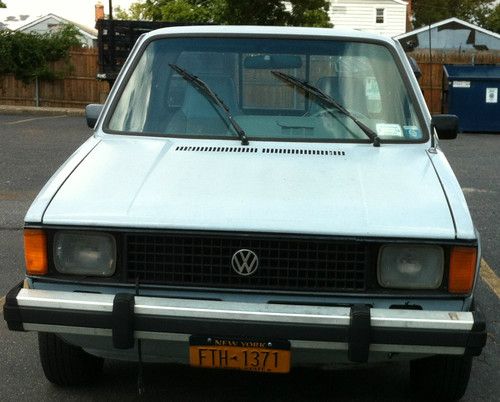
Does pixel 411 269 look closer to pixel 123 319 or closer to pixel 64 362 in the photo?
pixel 123 319

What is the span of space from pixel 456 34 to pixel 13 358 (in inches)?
1676

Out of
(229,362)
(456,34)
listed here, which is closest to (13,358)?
(229,362)

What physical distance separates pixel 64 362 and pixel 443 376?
172 centimetres

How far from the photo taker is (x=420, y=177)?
4.09 m

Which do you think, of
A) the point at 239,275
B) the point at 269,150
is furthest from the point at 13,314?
the point at 269,150

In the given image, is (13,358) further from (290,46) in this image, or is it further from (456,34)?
(456,34)

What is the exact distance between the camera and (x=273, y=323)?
3.47 meters

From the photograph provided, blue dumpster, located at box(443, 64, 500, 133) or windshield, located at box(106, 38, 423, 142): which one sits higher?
windshield, located at box(106, 38, 423, 142)

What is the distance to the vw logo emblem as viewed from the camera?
11.8ft

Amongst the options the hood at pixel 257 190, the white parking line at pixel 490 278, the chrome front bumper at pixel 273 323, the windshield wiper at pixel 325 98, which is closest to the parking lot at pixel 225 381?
the white parking line at pixel 490 278

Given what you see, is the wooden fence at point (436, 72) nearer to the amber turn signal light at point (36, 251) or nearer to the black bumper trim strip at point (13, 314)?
the amber turn signal light at point (36, 251)

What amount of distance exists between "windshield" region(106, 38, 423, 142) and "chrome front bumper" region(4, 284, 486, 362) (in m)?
1.34

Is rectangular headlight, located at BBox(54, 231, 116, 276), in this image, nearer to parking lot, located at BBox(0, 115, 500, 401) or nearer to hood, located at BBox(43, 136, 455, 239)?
hood, located at BBox(43, 136, 455, 239)

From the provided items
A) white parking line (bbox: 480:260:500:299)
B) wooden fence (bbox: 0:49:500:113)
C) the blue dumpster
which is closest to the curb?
wooden fence (bbox: 0:49:500:113)
